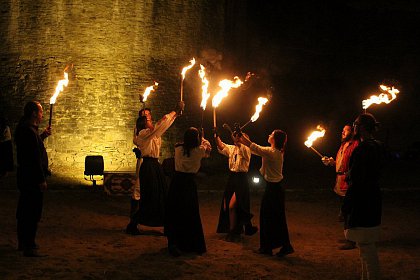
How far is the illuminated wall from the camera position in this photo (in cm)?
1539

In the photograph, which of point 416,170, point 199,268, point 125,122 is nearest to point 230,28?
point 125,122

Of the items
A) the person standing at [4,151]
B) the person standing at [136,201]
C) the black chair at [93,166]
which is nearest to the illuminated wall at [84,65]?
the person standing at [4,151]

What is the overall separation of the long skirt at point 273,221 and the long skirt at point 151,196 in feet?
5.71

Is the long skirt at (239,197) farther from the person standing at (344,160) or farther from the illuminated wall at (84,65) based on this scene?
the illuminated wall at (84,65)

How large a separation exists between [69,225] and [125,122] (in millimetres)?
7382

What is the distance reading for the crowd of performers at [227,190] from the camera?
5.52 metres

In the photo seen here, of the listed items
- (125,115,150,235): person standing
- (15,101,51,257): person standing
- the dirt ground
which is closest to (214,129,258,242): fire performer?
the dirt ground

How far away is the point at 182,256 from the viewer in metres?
6.77

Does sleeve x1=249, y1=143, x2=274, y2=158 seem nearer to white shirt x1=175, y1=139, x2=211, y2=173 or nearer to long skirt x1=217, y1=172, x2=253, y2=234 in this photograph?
white shirt x1=175, y1=139, x2=211, y2=173

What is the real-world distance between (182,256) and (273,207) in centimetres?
137

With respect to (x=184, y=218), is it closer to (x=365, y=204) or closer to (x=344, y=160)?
(x=365, y=204)

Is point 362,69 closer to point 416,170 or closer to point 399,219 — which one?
point 416,170

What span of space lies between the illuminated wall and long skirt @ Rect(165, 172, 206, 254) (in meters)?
8.81

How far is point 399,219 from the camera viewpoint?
1008cm
